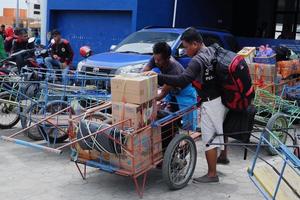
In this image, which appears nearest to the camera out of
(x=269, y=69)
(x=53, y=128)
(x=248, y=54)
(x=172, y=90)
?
(x=172, y=90)

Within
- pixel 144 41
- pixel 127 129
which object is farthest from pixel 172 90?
pixel 144 41

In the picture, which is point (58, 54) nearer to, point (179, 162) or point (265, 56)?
point (265, 56)

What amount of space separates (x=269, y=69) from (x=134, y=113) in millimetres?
3537

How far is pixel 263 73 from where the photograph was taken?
765cm

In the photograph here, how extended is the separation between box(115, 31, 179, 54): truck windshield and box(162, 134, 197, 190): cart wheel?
4785 mm

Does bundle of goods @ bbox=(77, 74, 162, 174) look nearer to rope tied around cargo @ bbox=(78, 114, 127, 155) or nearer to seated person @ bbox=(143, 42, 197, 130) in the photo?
rope tied around cargo @ bbox=(78, 114, 127, 155)

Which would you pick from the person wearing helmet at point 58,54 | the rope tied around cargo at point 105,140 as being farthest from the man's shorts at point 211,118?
the person wearing helmet at point 58,54

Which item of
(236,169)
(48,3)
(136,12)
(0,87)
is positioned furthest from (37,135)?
(48,3)

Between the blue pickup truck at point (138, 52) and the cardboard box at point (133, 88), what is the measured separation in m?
3.64

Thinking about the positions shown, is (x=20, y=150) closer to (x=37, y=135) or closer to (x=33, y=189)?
(x=37, y=135)

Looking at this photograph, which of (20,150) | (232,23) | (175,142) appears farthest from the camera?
(232,23)

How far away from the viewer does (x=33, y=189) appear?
5.24 m

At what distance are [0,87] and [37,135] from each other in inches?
52.9

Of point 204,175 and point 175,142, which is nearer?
point 175,142
